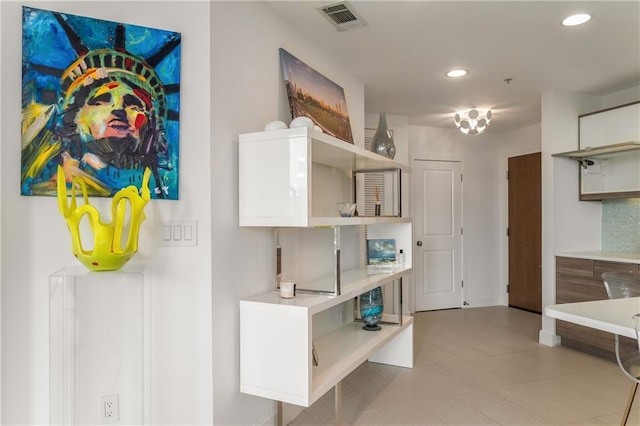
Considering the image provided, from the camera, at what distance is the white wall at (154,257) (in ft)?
5.41

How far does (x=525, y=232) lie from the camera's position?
537 centimetres

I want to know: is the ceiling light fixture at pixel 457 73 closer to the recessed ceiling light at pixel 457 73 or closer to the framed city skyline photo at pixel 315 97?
the recessed ceiling light at pixel 457 73

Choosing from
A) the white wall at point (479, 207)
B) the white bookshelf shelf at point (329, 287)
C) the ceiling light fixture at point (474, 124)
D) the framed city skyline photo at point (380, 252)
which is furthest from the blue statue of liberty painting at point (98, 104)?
the white wall at point (479, 207)

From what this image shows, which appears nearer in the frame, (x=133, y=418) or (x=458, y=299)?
(x=133, y=418)

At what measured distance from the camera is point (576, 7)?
234cm

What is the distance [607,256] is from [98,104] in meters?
4.05

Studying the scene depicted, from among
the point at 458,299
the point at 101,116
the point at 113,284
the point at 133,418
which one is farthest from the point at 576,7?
the point at 458,299

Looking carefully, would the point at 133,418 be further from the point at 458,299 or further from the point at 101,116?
the point at 458,299

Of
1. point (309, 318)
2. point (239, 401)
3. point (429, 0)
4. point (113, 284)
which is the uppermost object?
point (429, 0)

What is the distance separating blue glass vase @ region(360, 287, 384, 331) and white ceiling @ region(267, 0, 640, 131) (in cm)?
180

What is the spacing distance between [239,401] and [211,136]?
4.42 ft

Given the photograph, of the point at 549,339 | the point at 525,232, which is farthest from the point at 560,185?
the point at 525,232

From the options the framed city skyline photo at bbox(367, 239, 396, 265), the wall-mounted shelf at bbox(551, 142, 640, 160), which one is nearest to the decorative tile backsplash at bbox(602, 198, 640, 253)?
the wall-mounted shelf at bbox(551, 142, 640, 160)

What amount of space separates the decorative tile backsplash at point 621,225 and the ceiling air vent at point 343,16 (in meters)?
3.26
